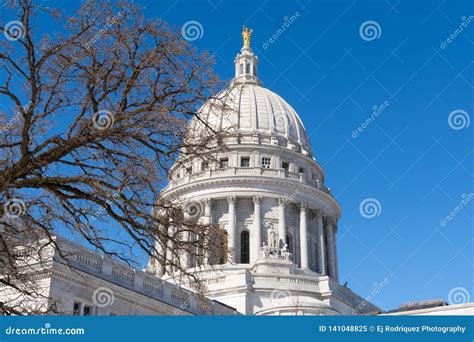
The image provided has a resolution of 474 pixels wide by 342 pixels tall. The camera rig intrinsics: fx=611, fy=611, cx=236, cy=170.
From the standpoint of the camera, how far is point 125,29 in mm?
13367

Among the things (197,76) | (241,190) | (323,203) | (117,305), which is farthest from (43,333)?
(323,203)

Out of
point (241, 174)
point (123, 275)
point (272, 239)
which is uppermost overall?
point (241, 174)

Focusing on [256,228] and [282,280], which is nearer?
[282,280]

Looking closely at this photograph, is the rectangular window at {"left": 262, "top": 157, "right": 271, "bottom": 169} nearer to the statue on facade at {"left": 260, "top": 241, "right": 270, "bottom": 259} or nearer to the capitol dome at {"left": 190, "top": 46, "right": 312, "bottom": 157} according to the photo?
the capitol dome at {"left": 190, "top": 46, "right": 312, "bottom": 157}

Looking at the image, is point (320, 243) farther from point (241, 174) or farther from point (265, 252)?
point (265, 252)

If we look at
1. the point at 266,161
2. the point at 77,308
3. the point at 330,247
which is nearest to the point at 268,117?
the point at 266,161

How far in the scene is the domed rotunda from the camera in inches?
2156

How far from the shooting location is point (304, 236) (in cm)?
6675

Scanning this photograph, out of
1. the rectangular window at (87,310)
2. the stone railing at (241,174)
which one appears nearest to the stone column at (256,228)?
the stone railing at (241,174)

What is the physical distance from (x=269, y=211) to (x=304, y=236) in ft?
15.4

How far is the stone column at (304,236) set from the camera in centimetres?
6538

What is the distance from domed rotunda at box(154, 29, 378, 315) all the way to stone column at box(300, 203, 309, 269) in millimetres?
107

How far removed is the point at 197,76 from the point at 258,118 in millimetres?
61786

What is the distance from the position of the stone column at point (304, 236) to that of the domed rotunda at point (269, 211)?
0.35 ft
